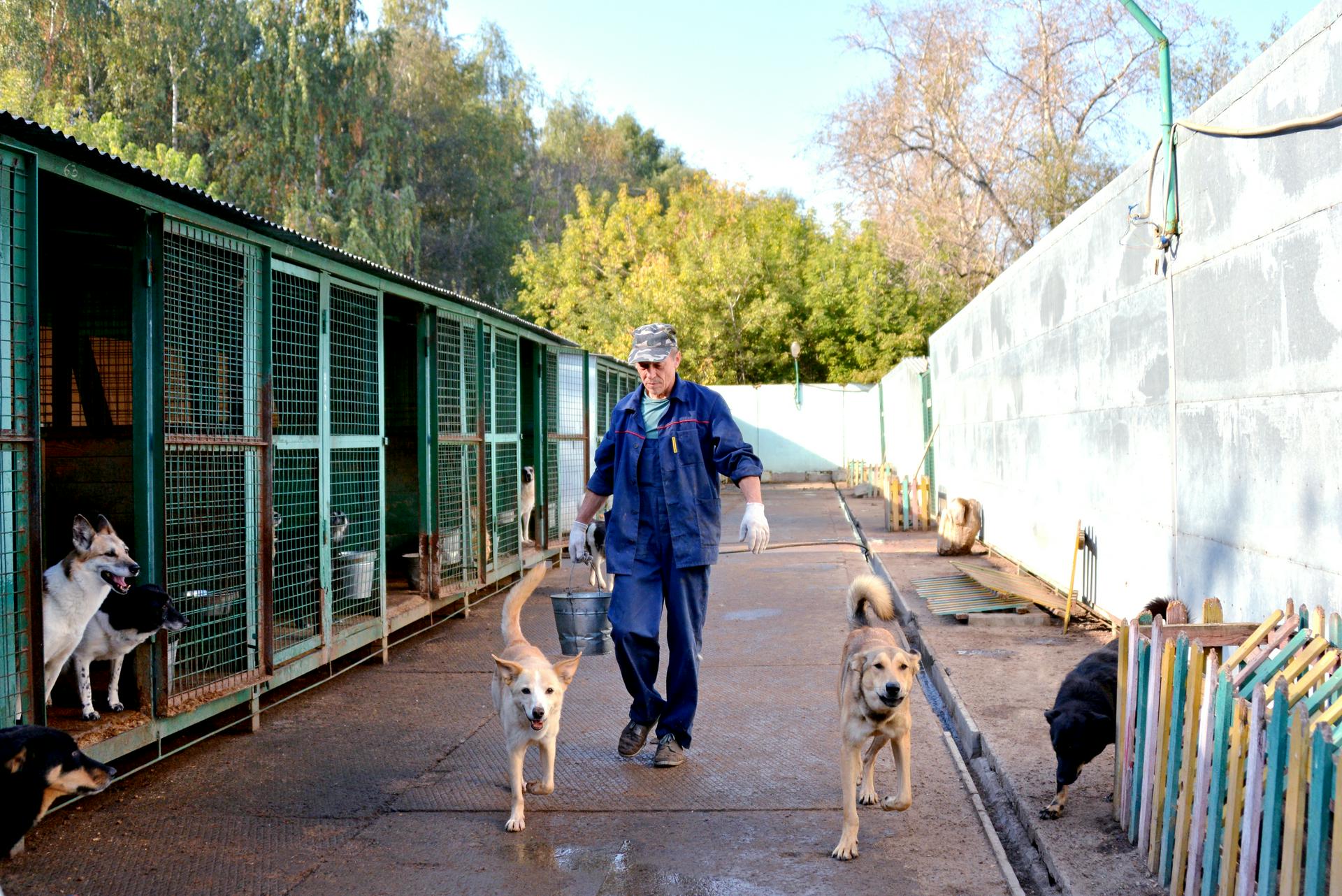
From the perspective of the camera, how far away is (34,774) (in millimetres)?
3656

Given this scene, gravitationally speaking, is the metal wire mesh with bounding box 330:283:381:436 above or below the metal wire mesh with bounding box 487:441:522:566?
above

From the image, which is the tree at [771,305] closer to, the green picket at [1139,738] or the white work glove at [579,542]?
the white work glove at [579,542]

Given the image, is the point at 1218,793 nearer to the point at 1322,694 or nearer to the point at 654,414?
the point at 1322,694

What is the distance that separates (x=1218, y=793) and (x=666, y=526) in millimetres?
2763

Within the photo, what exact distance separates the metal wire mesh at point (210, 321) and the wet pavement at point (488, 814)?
5.78 ft

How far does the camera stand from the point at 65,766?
376cm

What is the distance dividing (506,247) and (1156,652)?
149 ft

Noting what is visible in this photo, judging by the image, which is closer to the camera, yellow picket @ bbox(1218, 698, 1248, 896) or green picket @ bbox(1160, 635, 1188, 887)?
yellow picket @ bbox(1218, 698, 1248, 896)

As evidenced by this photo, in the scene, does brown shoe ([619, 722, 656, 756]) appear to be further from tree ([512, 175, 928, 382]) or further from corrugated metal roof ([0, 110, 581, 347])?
tree ([512, 175, 928, 382])

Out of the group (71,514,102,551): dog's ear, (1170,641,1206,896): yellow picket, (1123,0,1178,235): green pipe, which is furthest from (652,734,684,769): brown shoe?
(1123,0,1178,235): green pipe

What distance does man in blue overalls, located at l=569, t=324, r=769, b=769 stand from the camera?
5.43 metres

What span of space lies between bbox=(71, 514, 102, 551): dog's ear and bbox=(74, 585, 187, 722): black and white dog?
26 cm

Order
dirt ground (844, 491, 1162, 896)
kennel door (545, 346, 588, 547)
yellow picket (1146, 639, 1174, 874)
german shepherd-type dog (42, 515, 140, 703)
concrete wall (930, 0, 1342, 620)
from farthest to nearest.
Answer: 1. kennel door (545, 346, 588, 547)
2. german shepherd-type dog (42, 515, 140, 703)
3. concrete wall (930, 0, 1342, 620)
4. dirt ground (844, 491, 1162, 896)
5. yellow picket (1146, 639, 1174, 874)

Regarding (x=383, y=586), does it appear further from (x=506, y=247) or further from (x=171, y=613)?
(x=506, y=247)
